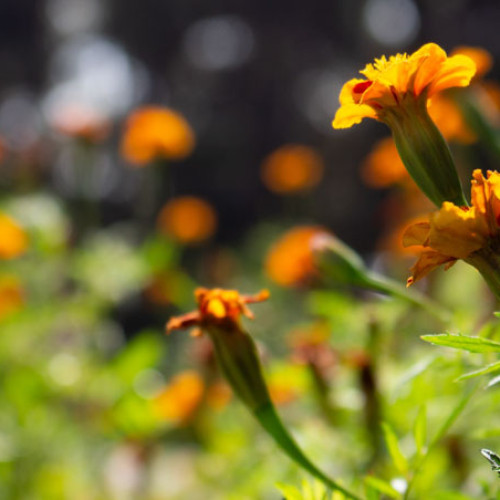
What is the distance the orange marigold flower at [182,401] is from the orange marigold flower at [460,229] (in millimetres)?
813

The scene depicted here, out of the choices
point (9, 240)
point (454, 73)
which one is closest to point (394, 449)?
point (454, 73)

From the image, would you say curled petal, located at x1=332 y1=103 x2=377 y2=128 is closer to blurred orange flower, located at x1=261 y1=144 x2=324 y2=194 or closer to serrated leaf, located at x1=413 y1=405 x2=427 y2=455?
serrated leaf, located at x1=413 y1=405 x2=427 y2=455

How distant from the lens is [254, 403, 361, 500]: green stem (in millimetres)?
519

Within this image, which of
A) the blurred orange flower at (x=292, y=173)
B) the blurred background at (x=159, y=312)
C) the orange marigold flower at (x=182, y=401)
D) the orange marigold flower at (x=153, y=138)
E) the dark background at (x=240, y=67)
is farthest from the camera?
the dark background at (x=240, y=67)

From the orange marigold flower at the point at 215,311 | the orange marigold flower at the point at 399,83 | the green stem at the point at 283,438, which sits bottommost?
the green stem at the point at 283,438

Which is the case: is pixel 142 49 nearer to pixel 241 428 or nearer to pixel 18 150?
pixel 18 150

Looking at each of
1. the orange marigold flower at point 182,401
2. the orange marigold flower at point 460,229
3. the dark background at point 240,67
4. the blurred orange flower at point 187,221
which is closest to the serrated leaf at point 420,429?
the orange marigold flower at point 460,229

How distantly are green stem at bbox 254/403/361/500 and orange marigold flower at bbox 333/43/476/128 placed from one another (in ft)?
0.70

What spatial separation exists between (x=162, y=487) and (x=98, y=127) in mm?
898

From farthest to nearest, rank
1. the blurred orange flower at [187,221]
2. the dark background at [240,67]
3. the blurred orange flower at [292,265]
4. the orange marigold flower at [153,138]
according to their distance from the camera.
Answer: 1. the dark background at [240,67]
2. the blurred orange flower at [187,221]
3. the orange marigold flower at [153,138]
4. the blurred orange flower at [292,265]

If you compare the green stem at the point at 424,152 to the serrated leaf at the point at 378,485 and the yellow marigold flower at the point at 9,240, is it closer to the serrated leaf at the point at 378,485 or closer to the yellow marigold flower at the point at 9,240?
the serrated leaf at the point at 378,485

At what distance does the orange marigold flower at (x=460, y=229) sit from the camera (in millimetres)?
401

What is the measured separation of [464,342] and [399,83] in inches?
7.0

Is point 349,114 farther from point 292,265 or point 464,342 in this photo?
point 292,265
